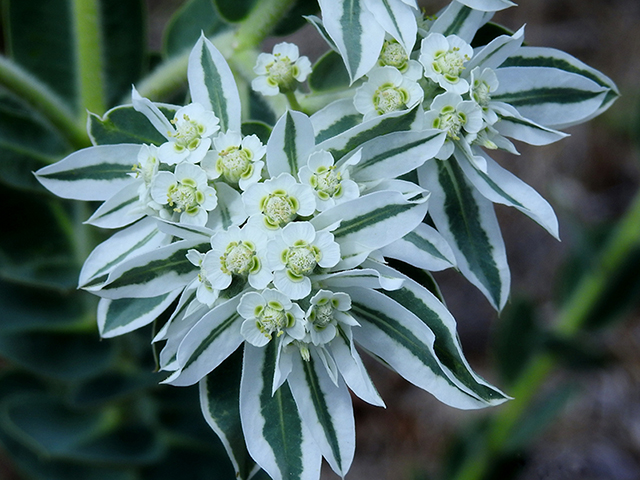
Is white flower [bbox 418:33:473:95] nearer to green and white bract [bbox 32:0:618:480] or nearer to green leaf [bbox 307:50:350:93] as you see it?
green and white bract [bbox 32:0:618:480]

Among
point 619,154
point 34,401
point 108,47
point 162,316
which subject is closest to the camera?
point 162,316

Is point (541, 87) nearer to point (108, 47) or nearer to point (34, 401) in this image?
point (108, 47)

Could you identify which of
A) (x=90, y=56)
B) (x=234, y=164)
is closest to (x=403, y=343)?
(x=234, y=164)

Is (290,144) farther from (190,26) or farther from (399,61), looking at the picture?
(190,26)

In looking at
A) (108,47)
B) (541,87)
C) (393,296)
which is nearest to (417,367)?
(393,296)

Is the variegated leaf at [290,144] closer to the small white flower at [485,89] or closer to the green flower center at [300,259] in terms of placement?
the green flower center at [300,259]

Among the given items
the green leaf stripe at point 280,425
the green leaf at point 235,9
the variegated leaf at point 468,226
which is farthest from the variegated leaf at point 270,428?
the green leaf at point 235,9
